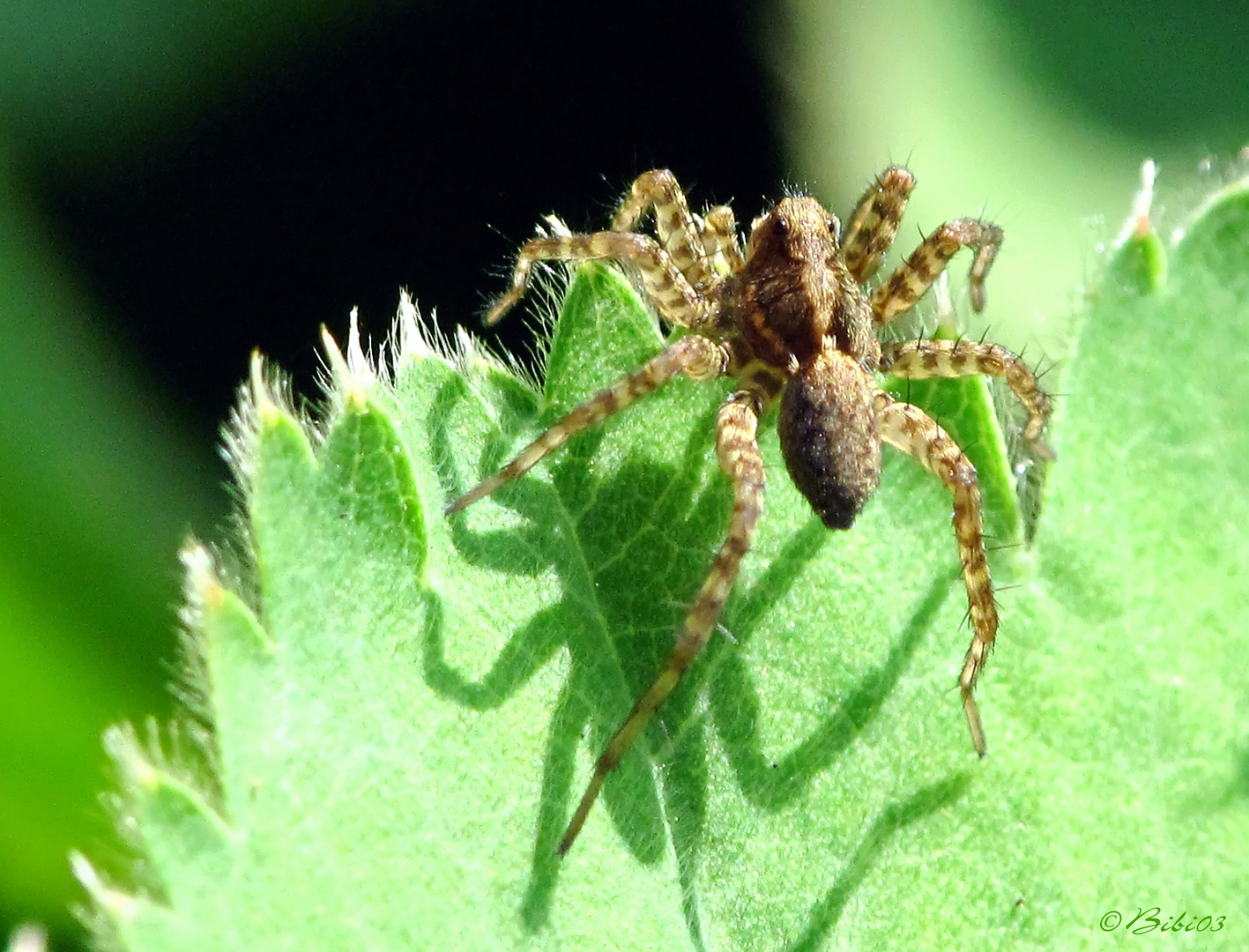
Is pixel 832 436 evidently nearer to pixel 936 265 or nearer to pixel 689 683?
pixel 689 683

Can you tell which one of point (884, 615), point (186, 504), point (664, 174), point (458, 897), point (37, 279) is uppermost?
point (664, 174)

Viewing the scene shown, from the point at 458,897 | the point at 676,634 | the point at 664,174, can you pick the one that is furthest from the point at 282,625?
the point at 664,174

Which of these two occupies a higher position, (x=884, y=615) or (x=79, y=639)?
(x=884, y=615)

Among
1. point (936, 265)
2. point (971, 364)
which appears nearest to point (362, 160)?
point (936, 265)

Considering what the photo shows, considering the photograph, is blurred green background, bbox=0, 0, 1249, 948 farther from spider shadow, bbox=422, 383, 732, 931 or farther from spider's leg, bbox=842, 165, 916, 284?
spider shadow, bbox=422, 383, 732, 931

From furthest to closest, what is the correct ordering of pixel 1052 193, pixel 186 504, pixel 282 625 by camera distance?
1. pixel 1052 193
2. pixel 186 504
3. pixel 282 625

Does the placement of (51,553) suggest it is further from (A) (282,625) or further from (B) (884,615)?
(B) (884,615)

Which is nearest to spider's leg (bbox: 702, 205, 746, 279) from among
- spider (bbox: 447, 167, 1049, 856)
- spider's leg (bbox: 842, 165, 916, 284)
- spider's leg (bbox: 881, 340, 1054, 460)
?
spider (bbox: 447, 167, 1049, 856)
